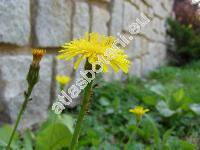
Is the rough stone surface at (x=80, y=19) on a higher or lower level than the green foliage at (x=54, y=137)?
higher

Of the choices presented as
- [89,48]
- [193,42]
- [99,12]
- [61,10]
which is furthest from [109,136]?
[193,42]

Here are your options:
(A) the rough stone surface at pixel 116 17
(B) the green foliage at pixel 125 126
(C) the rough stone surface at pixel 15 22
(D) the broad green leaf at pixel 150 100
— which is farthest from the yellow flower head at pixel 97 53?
(A) the rough stone surface at pixel 116 17

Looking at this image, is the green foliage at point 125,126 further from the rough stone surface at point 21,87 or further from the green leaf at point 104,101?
the rough stone surface at point 21,87

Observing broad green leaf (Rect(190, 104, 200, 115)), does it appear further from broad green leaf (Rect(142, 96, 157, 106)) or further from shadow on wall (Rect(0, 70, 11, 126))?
shadow on wall (Rect(0, 70, 11, 126))

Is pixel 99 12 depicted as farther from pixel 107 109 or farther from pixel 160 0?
pixel 160 0

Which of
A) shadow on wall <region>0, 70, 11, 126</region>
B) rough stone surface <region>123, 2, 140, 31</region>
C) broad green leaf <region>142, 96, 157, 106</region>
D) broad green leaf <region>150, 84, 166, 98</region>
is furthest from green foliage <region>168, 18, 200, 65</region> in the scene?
shadow on wall <region>0, 70, 11, 126</region>

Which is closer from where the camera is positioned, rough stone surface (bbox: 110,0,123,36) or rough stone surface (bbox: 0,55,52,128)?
rough stone surface (bbox: 0,55,52,128)
